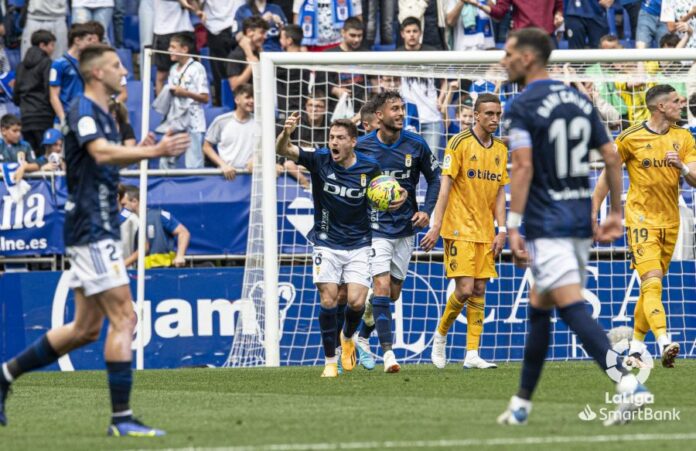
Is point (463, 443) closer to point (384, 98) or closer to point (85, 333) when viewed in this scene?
point (85, 333)

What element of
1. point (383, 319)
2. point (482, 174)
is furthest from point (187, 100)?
point (383, 319)

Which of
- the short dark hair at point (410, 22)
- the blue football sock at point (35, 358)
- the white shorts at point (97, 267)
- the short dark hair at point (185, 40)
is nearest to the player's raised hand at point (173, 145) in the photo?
the white shorts at point (97, 267)

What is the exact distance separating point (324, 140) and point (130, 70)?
5.61 meters

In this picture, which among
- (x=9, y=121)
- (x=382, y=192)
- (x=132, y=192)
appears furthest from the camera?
(x=9, y=121)

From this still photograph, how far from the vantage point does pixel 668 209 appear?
1281 cm

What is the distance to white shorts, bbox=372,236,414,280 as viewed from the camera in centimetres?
1348

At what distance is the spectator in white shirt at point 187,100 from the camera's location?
18172 millimetres

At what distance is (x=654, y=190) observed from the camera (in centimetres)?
1280

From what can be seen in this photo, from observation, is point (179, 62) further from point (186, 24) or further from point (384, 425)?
point (384, 425)

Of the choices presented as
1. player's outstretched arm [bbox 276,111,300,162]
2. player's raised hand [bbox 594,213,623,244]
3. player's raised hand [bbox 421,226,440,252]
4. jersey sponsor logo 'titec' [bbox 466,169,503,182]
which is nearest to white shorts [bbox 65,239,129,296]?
player's raised hand [bbox 594,213,623,244]

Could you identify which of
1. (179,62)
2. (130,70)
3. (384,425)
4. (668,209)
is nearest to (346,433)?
(384,425)

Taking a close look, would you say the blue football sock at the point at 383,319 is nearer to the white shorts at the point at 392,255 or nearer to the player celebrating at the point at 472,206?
the white shorts at the point at 392,255

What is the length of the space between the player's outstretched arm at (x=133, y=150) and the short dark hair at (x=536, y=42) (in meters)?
2.13

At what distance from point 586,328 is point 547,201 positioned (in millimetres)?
816
